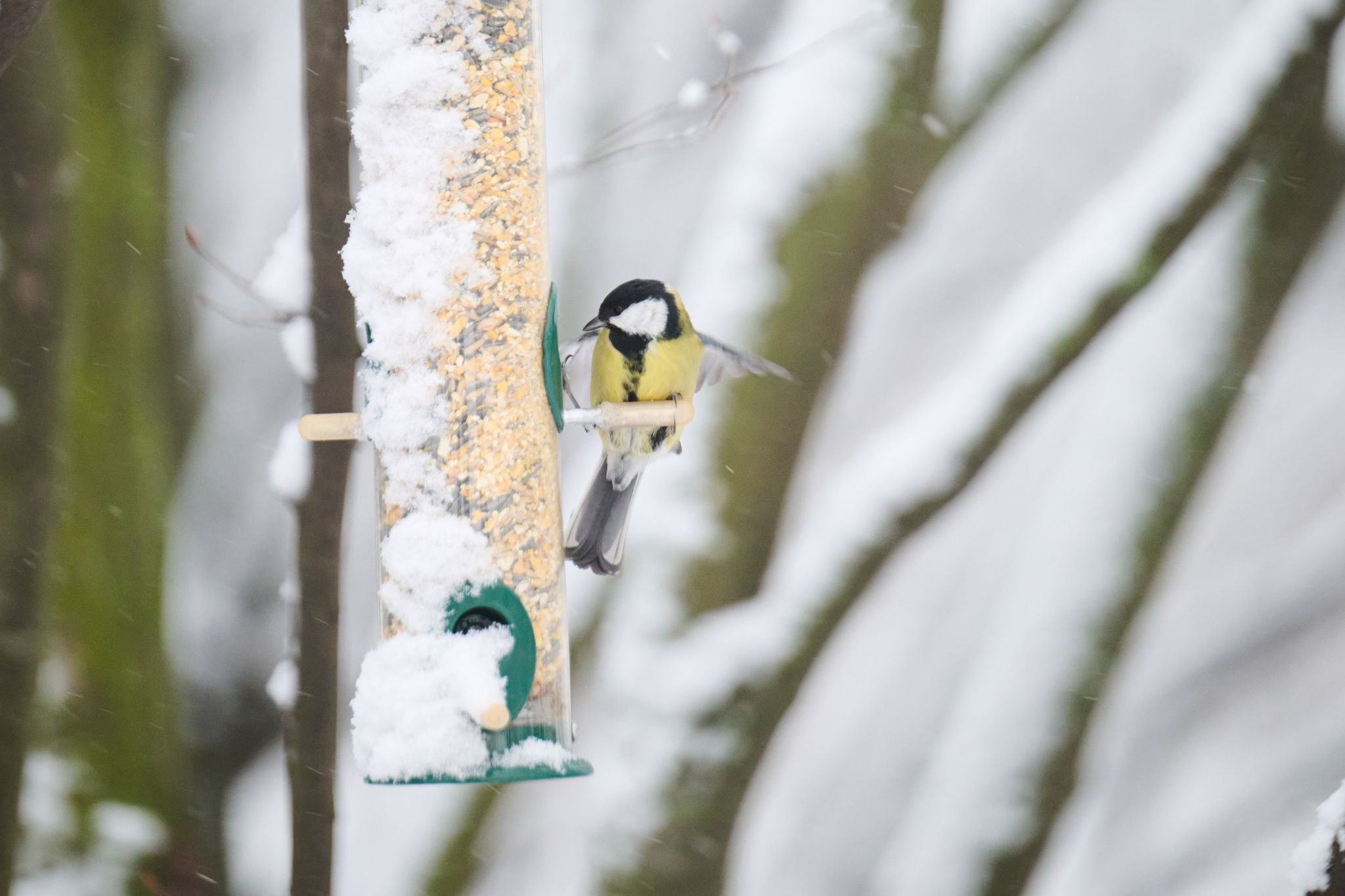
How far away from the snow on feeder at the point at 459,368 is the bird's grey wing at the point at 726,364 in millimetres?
332

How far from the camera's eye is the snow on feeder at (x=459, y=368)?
37.3 inches

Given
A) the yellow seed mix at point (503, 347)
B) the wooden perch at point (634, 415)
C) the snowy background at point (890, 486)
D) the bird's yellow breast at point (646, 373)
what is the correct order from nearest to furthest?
the yellow seed mix at point (503, 347) < the wooden perch at point (634, 415) < the bird's yellow breast at point (646, 373) < the snowy background at point (890, 486)

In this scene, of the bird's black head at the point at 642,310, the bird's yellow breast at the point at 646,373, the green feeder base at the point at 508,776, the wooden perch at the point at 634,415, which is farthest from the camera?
the bird's yellow breast at the point at 646,373

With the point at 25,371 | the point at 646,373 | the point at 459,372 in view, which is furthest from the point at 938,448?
the point at 25,371

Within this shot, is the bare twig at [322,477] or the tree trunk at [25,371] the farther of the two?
the tree trunk at [25,371]

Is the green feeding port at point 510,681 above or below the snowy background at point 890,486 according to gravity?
below

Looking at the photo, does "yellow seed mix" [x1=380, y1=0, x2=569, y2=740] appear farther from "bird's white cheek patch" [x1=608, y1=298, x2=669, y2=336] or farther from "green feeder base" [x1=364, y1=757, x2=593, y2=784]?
"bird's white cheek patch" [x1=608, y1=298, x2=669, y2=336]

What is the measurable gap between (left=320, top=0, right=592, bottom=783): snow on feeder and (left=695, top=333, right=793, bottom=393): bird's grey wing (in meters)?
0.33

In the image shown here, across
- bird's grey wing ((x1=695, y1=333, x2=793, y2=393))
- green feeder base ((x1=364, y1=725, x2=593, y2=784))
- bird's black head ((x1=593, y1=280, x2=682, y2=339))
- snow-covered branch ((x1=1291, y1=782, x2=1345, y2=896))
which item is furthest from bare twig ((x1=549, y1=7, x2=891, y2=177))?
snow-covered branch ((x1=1291, y1=782, x2=1345, y2=896))

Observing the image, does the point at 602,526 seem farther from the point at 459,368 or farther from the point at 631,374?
the point at 459,368

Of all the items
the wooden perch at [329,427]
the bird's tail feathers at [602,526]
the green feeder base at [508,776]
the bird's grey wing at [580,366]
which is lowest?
the green feeder base at [508,776]

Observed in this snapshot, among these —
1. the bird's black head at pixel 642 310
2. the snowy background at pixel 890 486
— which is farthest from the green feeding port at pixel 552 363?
→ the snowy background at pixel 890 486

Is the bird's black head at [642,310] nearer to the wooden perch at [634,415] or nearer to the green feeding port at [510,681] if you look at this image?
the wooden perch at [634,415]

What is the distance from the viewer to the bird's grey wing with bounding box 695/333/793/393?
51.4 inches
